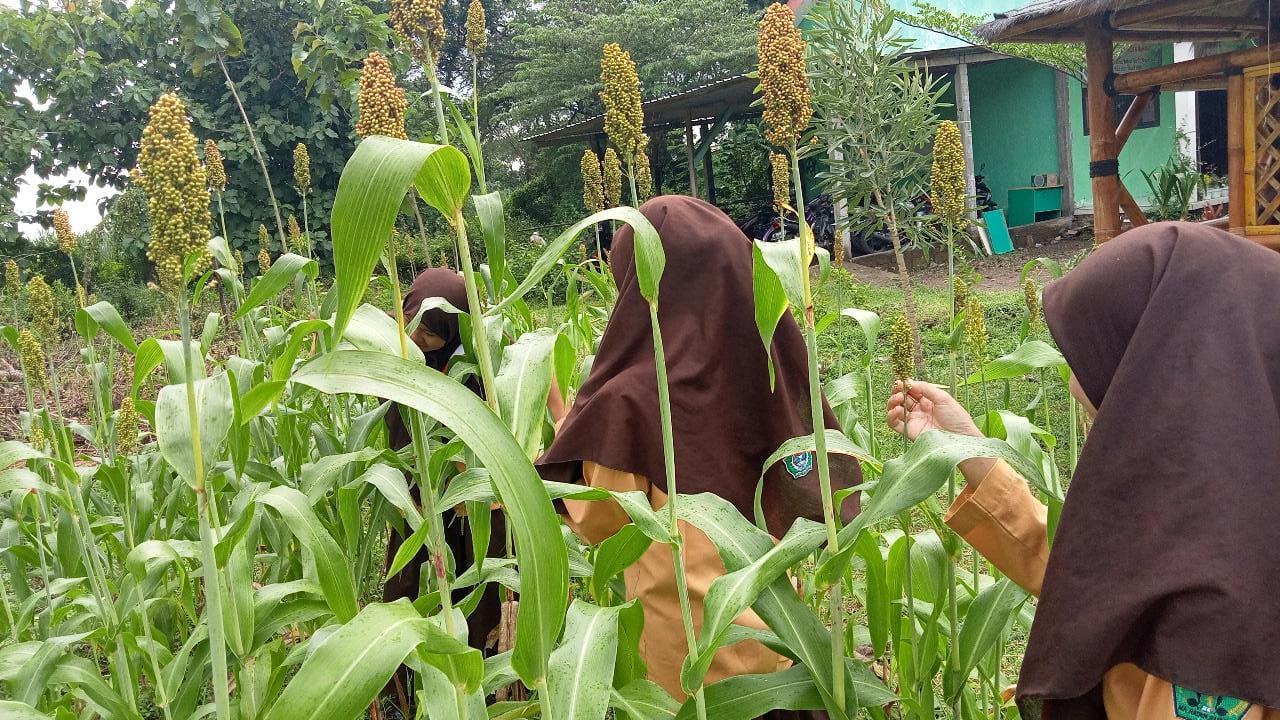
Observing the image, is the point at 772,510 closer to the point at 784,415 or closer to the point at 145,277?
the point at 784,415

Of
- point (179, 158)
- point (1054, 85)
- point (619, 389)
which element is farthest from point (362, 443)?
point (1054, 85)

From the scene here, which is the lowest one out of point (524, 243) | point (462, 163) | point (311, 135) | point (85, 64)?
point (524, 243)

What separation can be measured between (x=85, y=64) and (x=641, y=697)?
31.6 feet

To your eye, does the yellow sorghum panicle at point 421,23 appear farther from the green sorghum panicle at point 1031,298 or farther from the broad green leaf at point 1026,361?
the green sorghum panicle at point 1031,298

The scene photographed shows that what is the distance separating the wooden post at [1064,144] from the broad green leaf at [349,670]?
565 inches

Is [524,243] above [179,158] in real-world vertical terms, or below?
below

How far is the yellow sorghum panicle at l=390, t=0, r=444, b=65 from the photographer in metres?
1.44

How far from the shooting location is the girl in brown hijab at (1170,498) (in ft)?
3.96

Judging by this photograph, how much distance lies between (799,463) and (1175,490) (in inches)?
32.4

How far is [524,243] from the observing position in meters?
18.6

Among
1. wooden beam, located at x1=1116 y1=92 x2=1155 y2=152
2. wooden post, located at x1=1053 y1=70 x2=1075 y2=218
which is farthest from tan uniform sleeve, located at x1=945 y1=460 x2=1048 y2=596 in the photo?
wooden post, located at x1=1053 y1=70 x2=1075 y2=218

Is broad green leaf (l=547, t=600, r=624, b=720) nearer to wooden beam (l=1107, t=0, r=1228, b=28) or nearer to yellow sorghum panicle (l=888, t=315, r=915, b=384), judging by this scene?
yellow sorghum panicle (l=888, t=315, r=915, b=384)

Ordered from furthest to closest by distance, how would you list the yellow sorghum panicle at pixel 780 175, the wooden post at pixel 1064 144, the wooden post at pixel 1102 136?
the wooden post at pixel 1064 144, the wooden post at pixel 1102 136, the yellow sorghum panicle at pixel 780 175

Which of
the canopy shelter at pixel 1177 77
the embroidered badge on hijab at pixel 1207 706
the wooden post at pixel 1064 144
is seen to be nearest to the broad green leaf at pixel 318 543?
the embroidered badge on hijab at pixel 1207 706
